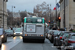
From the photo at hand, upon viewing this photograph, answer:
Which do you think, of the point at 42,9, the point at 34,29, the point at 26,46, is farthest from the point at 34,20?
the point at 42,9

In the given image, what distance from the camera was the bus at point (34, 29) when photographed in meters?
18.2

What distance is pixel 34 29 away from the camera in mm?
18391

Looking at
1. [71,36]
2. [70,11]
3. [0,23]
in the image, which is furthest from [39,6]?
[71,36]

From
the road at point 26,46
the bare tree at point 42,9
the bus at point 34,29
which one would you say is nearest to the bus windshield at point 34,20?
the bus at point 34,29

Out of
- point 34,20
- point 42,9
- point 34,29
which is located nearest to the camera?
point 34,29

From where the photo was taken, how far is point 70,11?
139 ft

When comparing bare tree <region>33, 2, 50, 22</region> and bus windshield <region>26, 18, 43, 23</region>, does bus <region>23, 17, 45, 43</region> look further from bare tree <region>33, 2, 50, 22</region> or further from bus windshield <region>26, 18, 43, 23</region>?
bare tree <region>33, 2, 50, 22</region>

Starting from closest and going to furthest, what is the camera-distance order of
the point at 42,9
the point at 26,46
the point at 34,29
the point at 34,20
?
the point at 26,46 → the point at 34,29 → the point at 34,20 → the point at 42,9

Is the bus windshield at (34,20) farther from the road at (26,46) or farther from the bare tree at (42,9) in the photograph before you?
the bare tree at (42,9)

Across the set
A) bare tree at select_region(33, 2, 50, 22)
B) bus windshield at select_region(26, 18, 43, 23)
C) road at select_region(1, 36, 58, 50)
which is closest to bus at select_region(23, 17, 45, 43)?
bus windshield at select_region(26, 18, 43, 23)

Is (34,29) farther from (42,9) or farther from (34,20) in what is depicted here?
(42,9)

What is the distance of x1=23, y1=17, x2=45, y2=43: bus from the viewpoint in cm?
1825

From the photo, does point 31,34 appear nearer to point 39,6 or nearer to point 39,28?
point 39,28

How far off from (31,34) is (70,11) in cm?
2631
